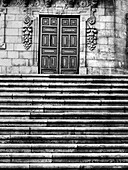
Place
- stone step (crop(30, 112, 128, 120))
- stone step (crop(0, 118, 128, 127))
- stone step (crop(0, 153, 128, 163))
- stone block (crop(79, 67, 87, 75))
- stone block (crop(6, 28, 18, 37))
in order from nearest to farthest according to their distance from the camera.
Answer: stone step (crop(0, 153, 128, 163)), stone step (crop(0, 118, 128, 127)), stone step (crop(30, 112, 128, 120)), stone block (crop(79, 67, 87, 75)), stone block (crop(6, 28, 18, 37))

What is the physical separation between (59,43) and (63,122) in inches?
245

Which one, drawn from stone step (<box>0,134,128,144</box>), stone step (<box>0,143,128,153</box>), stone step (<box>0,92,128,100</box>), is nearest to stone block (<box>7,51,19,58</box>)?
stone step (<box>0,92,128,100</box>)

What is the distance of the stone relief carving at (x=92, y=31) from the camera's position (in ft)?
53.0

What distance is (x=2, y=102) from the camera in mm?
11633

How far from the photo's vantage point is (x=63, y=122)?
10.8 m

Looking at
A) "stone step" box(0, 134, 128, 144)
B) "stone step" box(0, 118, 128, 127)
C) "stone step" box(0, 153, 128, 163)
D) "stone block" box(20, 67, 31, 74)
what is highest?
"stone block" box(20, 67, 31, 74)

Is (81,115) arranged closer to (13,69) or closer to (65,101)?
(65,101)

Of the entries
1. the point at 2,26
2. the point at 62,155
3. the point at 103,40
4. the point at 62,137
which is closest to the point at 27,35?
the point at 2,26

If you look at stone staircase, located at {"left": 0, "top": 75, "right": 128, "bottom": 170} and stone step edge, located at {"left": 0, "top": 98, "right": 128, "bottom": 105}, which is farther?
stone step edge, located at {"left": 0, "top": 98, "right": 128, "bottom": 105}

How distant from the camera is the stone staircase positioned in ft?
31.4

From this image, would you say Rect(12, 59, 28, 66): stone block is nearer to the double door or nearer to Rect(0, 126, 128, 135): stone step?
the double door

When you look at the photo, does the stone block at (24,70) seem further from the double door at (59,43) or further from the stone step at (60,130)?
the stone step at (60,130)

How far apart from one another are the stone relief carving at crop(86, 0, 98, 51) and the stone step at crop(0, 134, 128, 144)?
21.3 feet

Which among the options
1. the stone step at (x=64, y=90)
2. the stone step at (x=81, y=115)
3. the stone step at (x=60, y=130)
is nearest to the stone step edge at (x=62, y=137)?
the stone step at (x=60, y=130)
